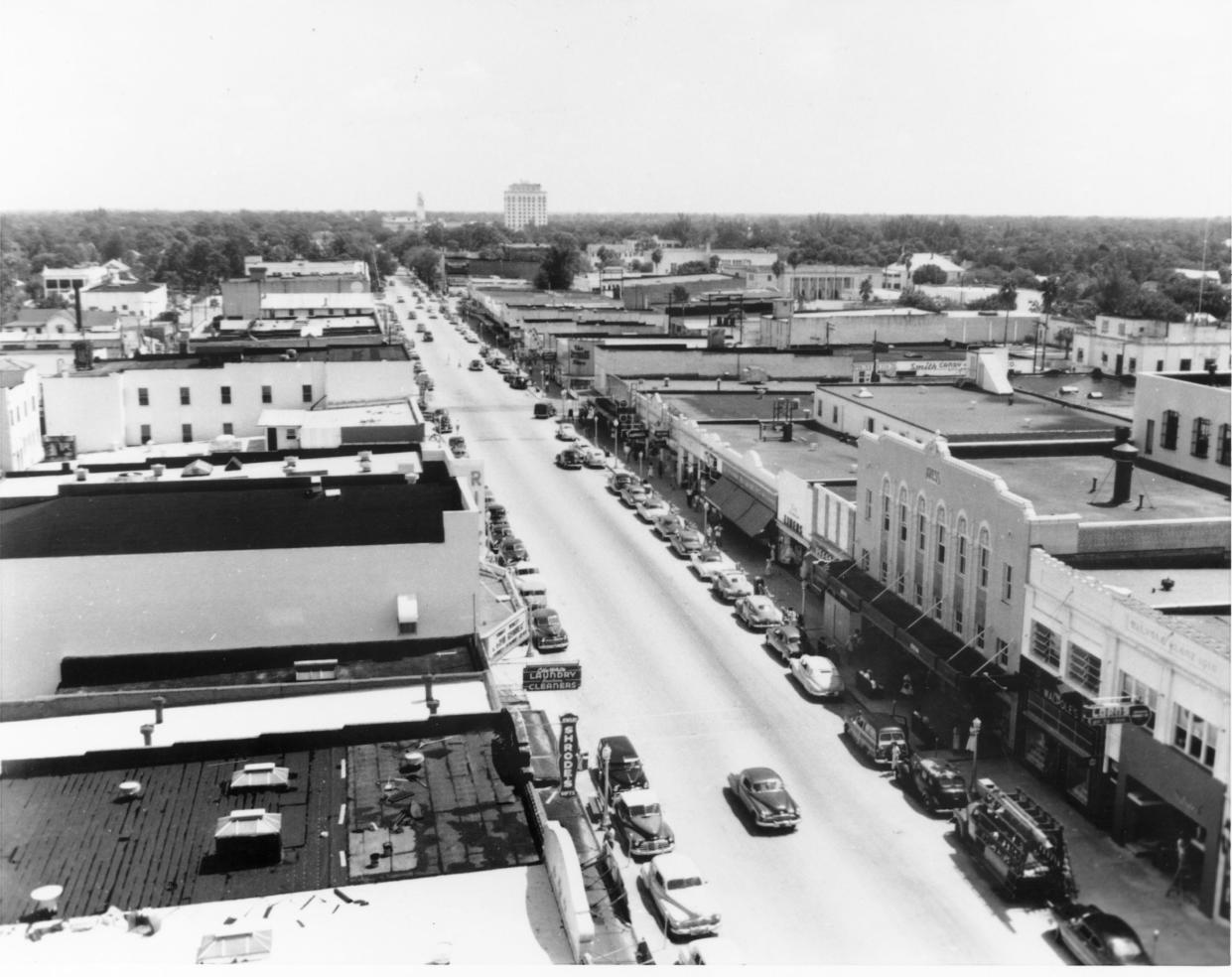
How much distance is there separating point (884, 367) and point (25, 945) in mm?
67866

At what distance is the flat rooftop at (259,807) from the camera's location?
20.3 meters

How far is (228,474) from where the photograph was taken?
4359 cm

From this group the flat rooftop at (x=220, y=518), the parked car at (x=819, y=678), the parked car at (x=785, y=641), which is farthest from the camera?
the parked car at (x=785, y=641)

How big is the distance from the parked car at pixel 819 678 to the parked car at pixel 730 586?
7309 millimetres

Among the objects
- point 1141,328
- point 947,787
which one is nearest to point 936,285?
point 1141,328

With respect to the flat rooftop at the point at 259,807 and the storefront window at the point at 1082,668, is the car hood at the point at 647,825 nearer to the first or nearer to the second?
the flat rooftop at the point at 259,807

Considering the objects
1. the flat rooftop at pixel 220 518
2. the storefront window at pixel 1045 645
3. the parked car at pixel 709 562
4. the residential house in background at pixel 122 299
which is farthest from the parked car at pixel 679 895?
the residential house in background at pixel 122 299

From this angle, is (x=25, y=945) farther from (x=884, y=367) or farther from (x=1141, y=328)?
(x=1141, y=328)

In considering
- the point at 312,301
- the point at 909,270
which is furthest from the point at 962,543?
the point at 909,270

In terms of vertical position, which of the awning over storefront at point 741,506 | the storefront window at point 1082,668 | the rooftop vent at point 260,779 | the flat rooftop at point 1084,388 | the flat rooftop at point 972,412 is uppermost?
the flat rooftop at point 972,412

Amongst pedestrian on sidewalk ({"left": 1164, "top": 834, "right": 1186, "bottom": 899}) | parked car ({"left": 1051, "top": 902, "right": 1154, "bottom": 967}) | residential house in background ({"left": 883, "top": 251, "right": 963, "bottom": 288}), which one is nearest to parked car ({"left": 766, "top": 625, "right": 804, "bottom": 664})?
pedestrian on sidewalk ({"left": 1164, "top": 834, "right": 1186, "bottom": 899})

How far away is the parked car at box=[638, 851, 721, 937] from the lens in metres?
23.6

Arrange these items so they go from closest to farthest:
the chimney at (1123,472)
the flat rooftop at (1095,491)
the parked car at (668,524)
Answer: the flat rooftop at (1095,491)
the chimney at (1123,472)
the parked car at (668,524)

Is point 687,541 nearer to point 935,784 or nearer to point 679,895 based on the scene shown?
point 935,784
